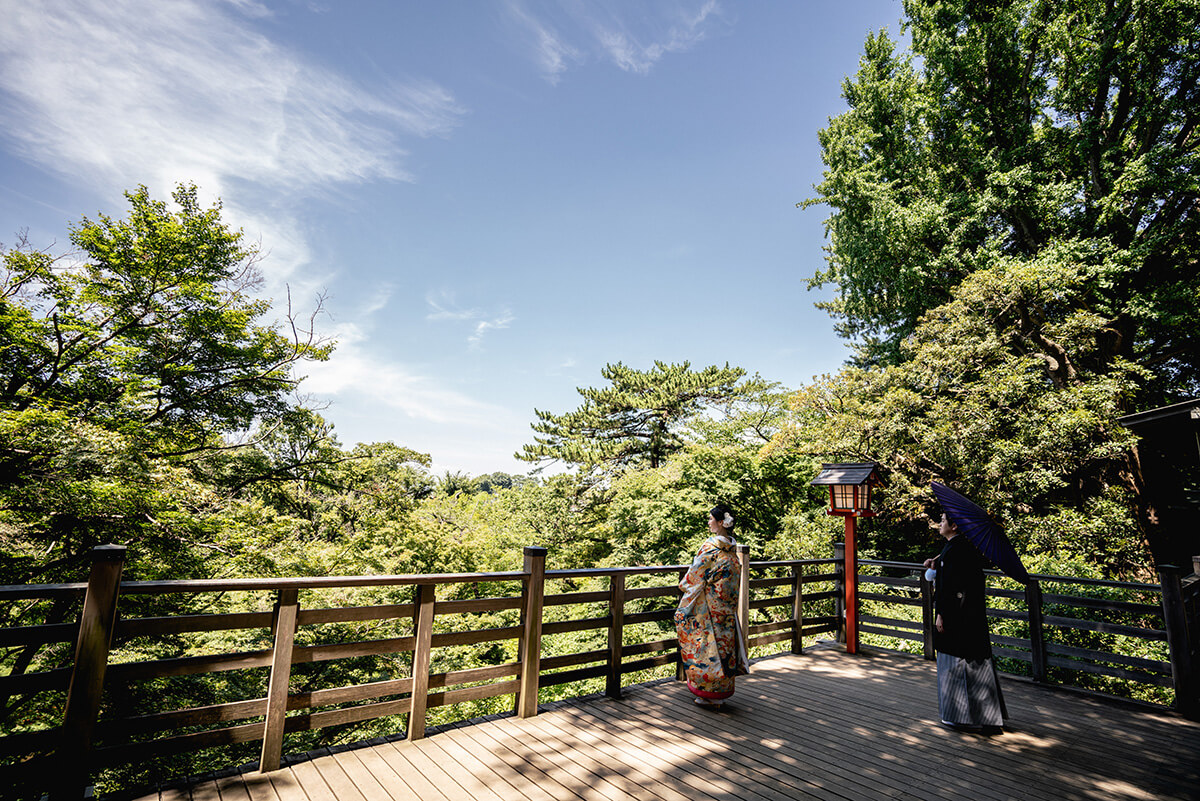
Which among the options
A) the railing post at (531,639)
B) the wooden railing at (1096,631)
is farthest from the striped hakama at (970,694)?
the railing post at (531,639)

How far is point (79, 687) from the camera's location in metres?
2.40

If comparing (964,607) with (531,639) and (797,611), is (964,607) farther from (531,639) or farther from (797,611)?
(531,639)

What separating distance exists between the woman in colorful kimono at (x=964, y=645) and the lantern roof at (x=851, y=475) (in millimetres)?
1897

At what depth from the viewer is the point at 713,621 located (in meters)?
4.30

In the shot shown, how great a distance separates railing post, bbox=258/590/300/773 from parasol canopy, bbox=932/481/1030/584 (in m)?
4.38

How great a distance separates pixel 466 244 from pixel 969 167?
1618 cm

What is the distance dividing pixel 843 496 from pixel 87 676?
6479 mm

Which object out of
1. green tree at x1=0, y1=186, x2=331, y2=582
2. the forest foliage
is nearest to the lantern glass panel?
the forest foliage

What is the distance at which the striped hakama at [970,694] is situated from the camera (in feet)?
12.8

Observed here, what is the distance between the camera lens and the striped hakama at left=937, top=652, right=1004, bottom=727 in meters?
3.91

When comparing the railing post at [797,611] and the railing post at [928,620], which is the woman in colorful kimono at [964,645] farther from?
the railing post at [797,611]

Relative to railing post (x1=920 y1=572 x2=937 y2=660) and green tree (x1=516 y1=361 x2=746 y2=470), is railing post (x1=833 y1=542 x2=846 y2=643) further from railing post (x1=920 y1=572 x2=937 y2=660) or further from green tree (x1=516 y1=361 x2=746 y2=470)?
green tree (x1=516 y1=361 x2=746 y2=470)

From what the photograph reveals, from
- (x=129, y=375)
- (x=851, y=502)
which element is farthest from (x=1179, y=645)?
(x=129, y=375)

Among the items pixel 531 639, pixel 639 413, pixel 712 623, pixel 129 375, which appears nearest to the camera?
pixel 531 639
